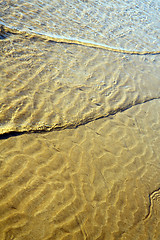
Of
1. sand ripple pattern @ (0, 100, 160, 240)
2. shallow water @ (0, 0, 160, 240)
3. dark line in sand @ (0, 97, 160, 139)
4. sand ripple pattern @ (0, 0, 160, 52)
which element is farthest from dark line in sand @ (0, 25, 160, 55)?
sand ripple pattern @ (0, 100, 160, 240)

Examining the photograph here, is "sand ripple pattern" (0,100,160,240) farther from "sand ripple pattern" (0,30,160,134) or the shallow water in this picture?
"sand ripple pattern" (0,30,160,134)

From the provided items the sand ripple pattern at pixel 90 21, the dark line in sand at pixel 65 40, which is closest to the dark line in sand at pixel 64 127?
the dark line in sand at pixel 65 40

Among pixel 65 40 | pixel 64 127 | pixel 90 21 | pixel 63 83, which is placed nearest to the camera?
pixel 64 127

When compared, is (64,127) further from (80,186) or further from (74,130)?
(80,186)

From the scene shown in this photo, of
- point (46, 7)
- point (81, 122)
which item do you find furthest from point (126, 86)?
point (46, 7)

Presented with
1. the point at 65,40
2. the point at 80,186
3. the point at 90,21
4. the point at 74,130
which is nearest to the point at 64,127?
the point at 74,130

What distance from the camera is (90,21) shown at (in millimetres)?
6324

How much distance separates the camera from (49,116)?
3.50 meters

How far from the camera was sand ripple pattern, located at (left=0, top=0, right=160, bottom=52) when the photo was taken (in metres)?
5.36

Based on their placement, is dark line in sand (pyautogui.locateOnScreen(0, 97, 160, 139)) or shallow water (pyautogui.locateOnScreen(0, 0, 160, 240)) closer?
shallow water (pyautogui.locateOnScreen(0, 0, 160, 240))

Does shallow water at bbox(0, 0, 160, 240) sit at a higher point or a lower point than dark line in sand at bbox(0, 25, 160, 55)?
lower

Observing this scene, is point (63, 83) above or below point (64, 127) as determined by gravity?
above

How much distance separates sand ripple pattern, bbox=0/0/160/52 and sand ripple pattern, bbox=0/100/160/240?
3180mm

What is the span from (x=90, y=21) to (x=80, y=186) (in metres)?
5.23
